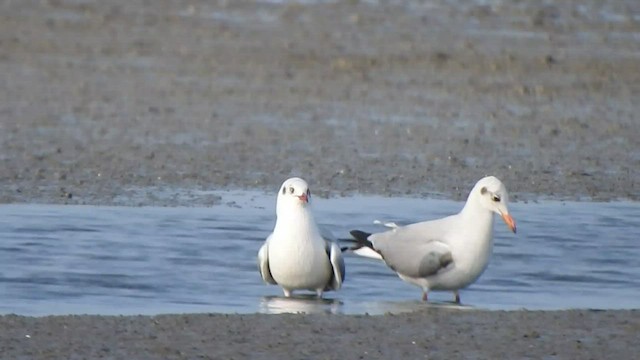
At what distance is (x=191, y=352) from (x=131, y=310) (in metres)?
1.47

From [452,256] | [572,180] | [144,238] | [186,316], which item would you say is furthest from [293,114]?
[186,316]

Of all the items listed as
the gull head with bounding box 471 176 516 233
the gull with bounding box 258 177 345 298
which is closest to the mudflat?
the gull with bounding box 258 177 345 298

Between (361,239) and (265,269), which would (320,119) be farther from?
(265,269)

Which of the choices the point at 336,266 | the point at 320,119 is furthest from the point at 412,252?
the point at 320,119

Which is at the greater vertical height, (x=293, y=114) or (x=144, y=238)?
(x=293, y=114)

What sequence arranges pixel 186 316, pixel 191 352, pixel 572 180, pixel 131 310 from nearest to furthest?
pixel 191 352
pixel 186 316
pixel 131 310
pixel 572 180

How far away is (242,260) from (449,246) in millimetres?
1509

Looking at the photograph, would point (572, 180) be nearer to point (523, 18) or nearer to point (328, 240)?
point (328, 240)

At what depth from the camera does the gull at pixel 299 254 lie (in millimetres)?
10016

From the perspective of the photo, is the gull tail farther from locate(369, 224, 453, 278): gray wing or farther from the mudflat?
the mudflat

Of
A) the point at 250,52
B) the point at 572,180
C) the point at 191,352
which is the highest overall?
the point at 250,52

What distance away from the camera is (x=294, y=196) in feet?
33.6

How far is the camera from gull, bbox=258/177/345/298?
1002cm

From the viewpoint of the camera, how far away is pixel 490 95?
1770cm
